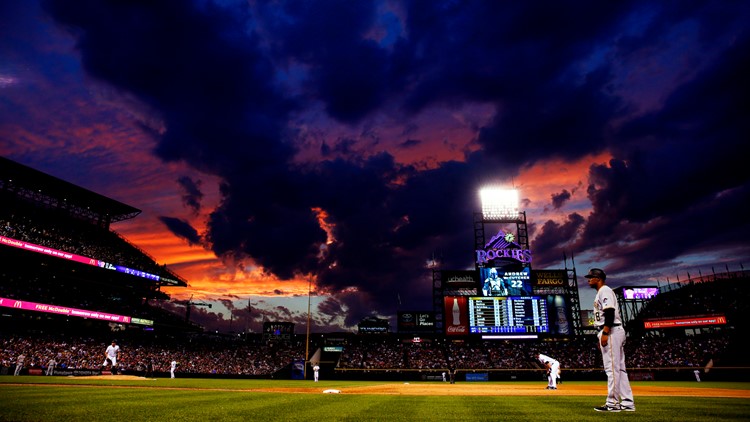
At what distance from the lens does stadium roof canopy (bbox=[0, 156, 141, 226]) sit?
4191 centimetres

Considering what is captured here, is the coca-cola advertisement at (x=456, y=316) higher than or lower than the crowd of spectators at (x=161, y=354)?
higher

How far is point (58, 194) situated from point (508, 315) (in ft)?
171

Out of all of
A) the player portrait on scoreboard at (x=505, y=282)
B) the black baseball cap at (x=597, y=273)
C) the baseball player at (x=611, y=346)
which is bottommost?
the baseball player at (x=611, y=346)

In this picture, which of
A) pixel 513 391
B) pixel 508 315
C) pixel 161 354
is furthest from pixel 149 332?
pixel 513 391

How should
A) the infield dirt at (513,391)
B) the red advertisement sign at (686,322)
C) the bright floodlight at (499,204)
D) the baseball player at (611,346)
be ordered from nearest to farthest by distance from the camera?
1. the baseball player at (611,346)
2. the infield dirt at (513,391)
3. the red advertisement sign at (686,322)
4. the bright floodlight at (499,204)

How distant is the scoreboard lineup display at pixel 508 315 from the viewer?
4591 centimetres

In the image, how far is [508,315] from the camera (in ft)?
152

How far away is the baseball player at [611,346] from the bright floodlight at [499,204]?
4545 cm

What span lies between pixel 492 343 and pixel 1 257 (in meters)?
53.8

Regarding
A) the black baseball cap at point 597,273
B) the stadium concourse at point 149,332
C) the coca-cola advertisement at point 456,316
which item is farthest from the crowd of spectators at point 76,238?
the black baseball cap at point 597,273

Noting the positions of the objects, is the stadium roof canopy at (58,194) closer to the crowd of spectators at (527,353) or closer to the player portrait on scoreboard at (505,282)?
the crowd of spectators at (527,353)

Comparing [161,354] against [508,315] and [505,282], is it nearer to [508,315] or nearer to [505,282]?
[508,315]

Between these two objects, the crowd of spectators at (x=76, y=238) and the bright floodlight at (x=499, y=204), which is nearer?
the crowd of spectators at (x=76, y=238)

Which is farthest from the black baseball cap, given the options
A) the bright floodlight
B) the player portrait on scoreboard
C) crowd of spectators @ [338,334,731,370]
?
the bright floodlight
